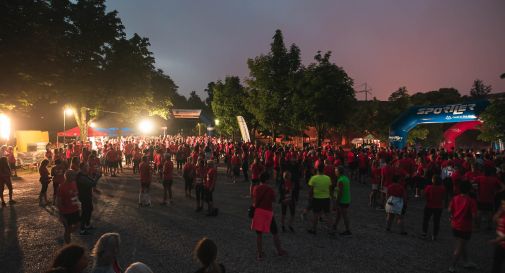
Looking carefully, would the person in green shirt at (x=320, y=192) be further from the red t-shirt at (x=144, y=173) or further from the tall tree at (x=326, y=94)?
the tall tree at (x=326, y=94)

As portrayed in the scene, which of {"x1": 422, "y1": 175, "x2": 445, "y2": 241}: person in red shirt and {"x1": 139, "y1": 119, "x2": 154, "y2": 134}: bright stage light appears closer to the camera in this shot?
{"x1": 422, "y1": 175, "x2": 445, "y2": 241}: person in red shirt

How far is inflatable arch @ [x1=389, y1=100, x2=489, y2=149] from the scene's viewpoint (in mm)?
20312

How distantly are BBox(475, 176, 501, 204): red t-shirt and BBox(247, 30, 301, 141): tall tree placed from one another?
26.1m

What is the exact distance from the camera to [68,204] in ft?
24.5

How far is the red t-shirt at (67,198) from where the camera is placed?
292 inches

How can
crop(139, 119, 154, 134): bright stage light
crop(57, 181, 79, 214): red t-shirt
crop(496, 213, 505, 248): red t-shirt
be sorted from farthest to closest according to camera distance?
1. crop(139, 119, 154, 134): bright stage light
2. crop(57, 181, 79, 214): red t-shirt
3. crop(496, 213, 505, 248): red t-shirt

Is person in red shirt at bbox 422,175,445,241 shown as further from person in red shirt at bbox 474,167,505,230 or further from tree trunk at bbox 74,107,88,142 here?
tree trunk at bbox 74,107,88,142

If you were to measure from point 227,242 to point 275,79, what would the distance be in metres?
29.5

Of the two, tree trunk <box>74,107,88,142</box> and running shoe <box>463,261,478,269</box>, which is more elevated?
tree trunk <box>74,107,88,142</box>

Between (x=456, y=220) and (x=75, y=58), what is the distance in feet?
112

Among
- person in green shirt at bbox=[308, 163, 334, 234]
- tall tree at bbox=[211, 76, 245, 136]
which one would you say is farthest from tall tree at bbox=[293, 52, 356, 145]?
person in green shirt at bbox=[308, 163, 334, 234]

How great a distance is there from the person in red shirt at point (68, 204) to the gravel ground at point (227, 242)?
0.71 meters

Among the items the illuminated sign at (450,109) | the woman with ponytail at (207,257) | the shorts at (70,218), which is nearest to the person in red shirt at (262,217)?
the woman with ponytail at (207,257)

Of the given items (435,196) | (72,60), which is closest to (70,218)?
(435,196)
